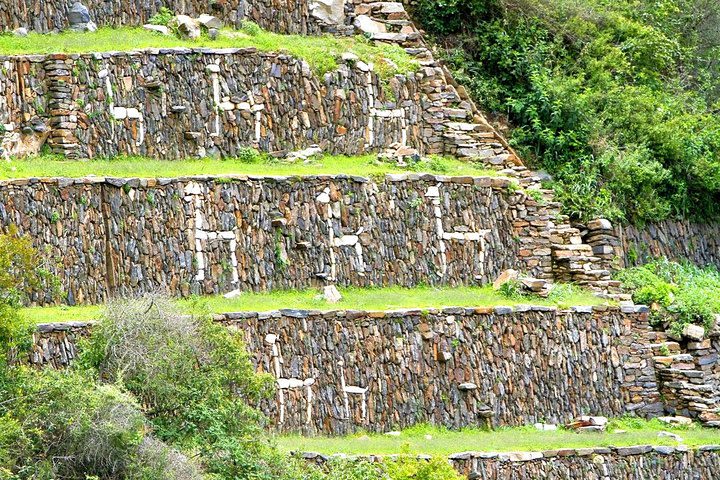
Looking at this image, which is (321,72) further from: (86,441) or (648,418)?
(86,441)

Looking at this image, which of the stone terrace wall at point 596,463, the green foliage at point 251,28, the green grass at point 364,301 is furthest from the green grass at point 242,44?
the stone terrace wall at point 596,463

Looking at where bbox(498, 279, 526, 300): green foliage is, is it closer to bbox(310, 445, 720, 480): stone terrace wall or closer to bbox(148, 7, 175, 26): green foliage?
bbox(310, 445, 720, 480): stone terrace wall

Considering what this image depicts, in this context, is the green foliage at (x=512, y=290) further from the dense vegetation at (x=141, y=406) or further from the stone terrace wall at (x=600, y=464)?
the dense vegetation at (x=141, y=406)

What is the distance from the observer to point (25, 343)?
32250 mm

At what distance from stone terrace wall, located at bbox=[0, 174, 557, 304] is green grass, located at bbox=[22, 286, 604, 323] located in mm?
342

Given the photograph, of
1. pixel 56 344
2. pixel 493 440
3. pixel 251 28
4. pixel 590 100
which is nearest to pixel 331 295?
pixel 493 440

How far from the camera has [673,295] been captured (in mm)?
44125

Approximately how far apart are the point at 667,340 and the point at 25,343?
16.8 metres

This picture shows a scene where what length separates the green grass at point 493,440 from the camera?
35125 millimetres

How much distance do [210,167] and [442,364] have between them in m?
6.10

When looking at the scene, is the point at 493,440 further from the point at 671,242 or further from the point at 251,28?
the point at 671,242

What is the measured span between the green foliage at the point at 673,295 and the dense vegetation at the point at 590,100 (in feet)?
5.57

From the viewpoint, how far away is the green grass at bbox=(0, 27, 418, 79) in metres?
39.0

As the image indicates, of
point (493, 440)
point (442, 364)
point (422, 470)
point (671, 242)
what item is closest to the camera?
point (422, 470)
